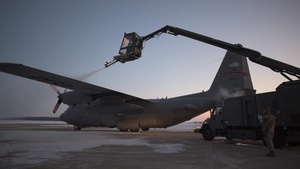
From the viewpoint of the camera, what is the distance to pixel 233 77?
24.7m

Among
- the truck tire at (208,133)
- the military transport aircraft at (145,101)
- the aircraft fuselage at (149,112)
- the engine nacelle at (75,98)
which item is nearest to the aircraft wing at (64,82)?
the military transport aircraft at (145,101)

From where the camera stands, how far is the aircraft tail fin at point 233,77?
79.6 feet

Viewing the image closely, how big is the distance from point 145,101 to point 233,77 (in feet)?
32.9

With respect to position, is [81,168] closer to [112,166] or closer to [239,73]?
[112,166]

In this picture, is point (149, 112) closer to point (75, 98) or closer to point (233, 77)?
point (75, 98)

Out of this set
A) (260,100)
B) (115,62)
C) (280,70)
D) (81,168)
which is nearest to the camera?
(81,168)

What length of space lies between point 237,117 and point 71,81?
15137mm

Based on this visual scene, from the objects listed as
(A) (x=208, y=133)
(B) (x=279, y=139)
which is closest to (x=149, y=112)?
(A) (x=208, y=133)

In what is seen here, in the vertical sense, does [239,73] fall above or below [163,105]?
above

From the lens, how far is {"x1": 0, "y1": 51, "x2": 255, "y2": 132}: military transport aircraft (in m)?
24.3

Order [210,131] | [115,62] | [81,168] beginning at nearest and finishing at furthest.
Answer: [81,168], [115,62], [210,131]

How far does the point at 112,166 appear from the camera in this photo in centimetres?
785

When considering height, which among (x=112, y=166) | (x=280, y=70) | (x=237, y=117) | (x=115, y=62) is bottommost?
(x=112, y=166)

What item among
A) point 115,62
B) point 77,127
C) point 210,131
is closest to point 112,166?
point 115,62
